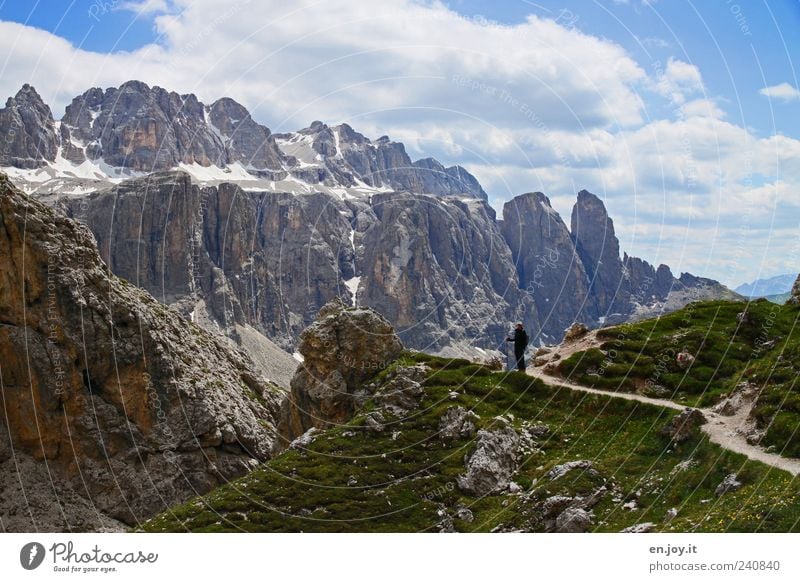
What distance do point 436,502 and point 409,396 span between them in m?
12.7

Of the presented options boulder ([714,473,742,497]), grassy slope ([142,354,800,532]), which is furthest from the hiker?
boulder ([714,473,742,497])

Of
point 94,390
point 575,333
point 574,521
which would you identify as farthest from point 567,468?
point 94,390

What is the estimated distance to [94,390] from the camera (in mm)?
101375

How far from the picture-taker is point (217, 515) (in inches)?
1800

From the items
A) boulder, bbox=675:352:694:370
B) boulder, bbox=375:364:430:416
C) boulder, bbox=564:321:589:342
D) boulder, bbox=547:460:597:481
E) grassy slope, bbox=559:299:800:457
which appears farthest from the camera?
boulder, bbox=564:321:589:342

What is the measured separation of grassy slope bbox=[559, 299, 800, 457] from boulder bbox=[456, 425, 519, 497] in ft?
32.9

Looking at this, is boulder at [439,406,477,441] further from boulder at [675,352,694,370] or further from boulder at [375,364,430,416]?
boulder at [675,352,694,370]

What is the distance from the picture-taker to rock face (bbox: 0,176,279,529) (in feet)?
309

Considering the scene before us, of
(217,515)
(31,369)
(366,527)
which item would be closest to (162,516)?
(217,515)

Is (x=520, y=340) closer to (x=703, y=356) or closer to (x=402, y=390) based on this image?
Answer: (x=402, y=390)

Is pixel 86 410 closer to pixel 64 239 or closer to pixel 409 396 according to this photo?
pixel 64 239

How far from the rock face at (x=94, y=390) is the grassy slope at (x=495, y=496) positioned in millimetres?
52394

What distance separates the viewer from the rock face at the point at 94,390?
309 ft
